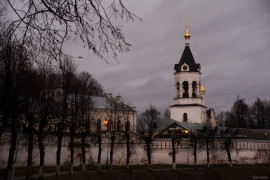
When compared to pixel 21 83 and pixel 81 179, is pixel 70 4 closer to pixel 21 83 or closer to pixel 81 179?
pixel 21 83

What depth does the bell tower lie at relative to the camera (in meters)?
56.0

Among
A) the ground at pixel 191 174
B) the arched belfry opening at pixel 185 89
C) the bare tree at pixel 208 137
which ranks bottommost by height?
the ground at pixel 191 174

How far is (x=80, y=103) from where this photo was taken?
1116 inches

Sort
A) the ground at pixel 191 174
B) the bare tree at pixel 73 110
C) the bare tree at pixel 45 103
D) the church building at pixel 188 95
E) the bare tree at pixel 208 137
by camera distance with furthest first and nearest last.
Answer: the church building at pixel 188 95, the bare tree at pixel 208 137, the ground at pixel 191 174, the bare tree at pixel 73 110, the bare tree at pixel 45 103

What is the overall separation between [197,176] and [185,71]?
27.5 metres

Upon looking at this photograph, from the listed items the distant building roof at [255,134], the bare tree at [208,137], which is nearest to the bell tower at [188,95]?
the distant building roof at [255,134]

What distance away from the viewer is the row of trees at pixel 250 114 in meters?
76.0

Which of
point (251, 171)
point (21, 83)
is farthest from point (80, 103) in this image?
point (251, 171)

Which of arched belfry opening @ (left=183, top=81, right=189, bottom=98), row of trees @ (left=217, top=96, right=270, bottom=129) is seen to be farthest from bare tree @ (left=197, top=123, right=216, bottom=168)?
row of trees @ (left=217, top=96, right=270, bottom=129)

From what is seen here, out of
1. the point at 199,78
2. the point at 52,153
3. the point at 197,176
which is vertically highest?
the point at 199,78

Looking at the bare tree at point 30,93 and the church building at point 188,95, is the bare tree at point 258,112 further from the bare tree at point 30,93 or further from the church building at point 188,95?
the bare tree at point 30,93

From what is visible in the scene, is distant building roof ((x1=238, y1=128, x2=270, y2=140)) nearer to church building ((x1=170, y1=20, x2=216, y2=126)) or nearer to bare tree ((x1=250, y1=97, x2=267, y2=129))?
church building ((x1=170, y1=20, x2=216, y2=126))

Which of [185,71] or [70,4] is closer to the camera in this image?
[70,4]

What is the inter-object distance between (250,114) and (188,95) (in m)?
29.5
